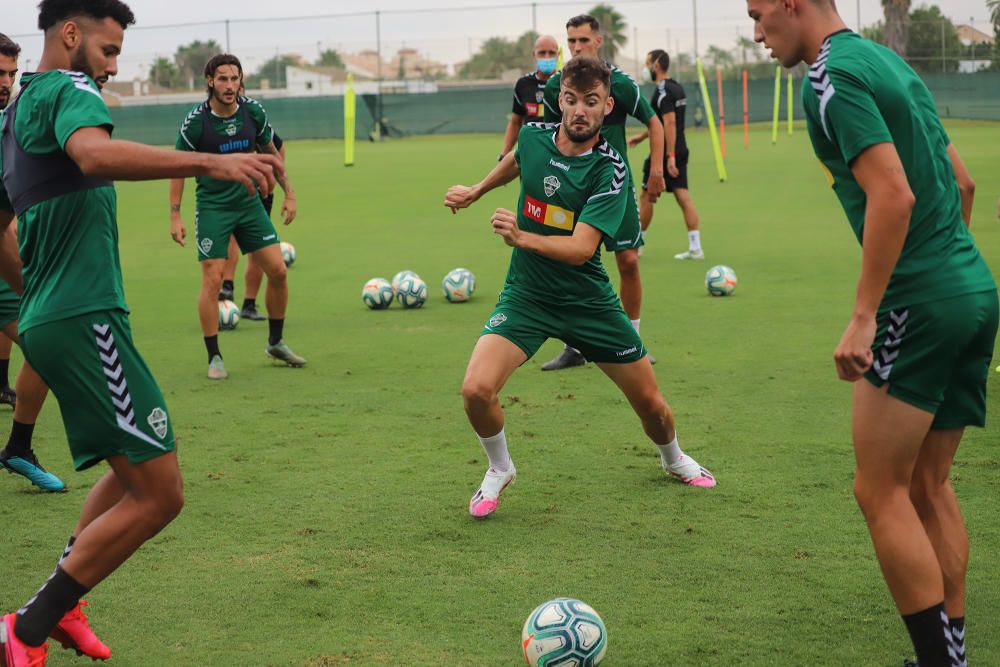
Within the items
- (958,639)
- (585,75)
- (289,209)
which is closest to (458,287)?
Result: (289,209)

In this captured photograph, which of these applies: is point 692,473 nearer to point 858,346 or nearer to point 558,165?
point 558,165

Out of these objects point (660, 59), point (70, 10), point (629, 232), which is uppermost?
point (660, 59)

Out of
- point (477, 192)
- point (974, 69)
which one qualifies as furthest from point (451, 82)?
point (477, 192)

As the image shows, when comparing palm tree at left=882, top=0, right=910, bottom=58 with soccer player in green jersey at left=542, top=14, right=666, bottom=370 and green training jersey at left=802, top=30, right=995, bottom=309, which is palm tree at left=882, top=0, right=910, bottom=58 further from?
green training jersey at left=802, top=30, right=995, bottom=309

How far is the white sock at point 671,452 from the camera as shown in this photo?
5.86m

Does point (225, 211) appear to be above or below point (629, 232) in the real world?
above

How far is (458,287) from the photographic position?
11.7m

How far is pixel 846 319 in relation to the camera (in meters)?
10.2

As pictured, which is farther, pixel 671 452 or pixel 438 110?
pixel 438 110

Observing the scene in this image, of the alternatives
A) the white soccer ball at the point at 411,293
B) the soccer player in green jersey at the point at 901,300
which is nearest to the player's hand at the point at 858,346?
the soccer player in green jersey at the point at 901,300

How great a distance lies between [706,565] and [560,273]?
1.62m

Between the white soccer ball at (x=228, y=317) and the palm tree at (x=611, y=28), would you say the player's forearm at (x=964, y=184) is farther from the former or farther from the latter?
the palm tree at (x=611, y=28)

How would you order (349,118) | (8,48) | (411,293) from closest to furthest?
(8,48)
(411,293)
(349,118)

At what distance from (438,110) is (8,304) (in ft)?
146
